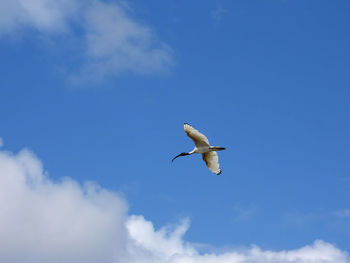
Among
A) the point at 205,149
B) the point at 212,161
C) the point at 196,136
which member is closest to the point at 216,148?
the point at 205,149

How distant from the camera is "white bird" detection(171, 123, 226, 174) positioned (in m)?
48.0

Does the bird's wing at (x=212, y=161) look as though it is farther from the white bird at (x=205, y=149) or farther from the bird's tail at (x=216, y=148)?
the bird's tail at (x=216, y=148)

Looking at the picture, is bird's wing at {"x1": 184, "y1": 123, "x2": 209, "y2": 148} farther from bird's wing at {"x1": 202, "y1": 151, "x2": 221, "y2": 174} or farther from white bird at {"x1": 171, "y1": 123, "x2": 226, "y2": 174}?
bird's wing at {"x1": 202, "y1": 151, "x2": 221, "y2": 174}

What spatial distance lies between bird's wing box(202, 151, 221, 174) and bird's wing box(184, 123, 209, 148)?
2299mm

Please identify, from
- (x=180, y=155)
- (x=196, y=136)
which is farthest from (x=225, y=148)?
(x=180, y=155)

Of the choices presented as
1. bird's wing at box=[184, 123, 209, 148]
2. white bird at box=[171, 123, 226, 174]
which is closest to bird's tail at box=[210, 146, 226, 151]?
white bird at box=[171, 123, 226, 174]

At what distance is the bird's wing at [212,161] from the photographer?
51.4 metres

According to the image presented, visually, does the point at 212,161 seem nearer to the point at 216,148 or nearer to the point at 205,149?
the point at 205,149

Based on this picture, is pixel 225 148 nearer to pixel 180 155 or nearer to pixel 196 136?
pixel 196 136

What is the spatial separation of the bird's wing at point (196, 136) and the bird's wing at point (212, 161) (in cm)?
230

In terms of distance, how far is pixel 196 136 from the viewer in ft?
159

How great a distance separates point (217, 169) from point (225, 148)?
134 inches

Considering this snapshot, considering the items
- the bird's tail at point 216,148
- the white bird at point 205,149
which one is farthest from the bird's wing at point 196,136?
the bird's tail at point 216,148

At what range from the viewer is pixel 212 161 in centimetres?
5162
